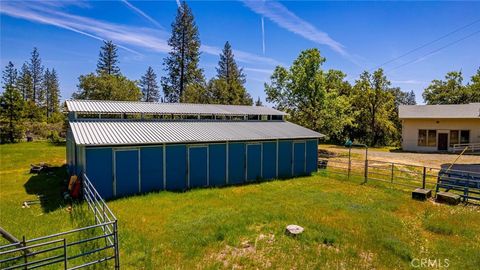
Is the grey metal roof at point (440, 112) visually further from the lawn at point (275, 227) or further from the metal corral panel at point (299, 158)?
the lawn at point (275, 227)

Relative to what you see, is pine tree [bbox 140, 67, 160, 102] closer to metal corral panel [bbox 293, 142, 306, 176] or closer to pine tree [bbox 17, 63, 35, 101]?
pine tree [bbox 17, 63, 35, 101]

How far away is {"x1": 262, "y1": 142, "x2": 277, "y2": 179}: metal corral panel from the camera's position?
57.3 feet

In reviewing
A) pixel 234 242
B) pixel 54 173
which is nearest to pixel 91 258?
pixel 234 242

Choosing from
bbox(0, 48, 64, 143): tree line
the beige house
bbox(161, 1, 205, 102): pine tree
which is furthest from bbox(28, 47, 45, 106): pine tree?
the beige house

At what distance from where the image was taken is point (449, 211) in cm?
1134

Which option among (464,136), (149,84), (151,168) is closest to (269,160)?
(151,168)

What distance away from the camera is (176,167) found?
1446cm

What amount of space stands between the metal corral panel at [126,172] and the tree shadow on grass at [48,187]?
2249mm

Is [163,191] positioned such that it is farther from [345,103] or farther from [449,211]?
[345,103]

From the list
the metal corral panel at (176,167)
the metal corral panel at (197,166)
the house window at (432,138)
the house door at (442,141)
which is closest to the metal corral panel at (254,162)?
the metal corral panel at (197,166)

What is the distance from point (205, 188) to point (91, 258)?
8.13 meters

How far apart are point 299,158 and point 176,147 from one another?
8.31m

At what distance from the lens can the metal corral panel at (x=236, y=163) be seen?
16.2 m

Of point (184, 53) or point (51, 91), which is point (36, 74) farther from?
point (184, 53)
